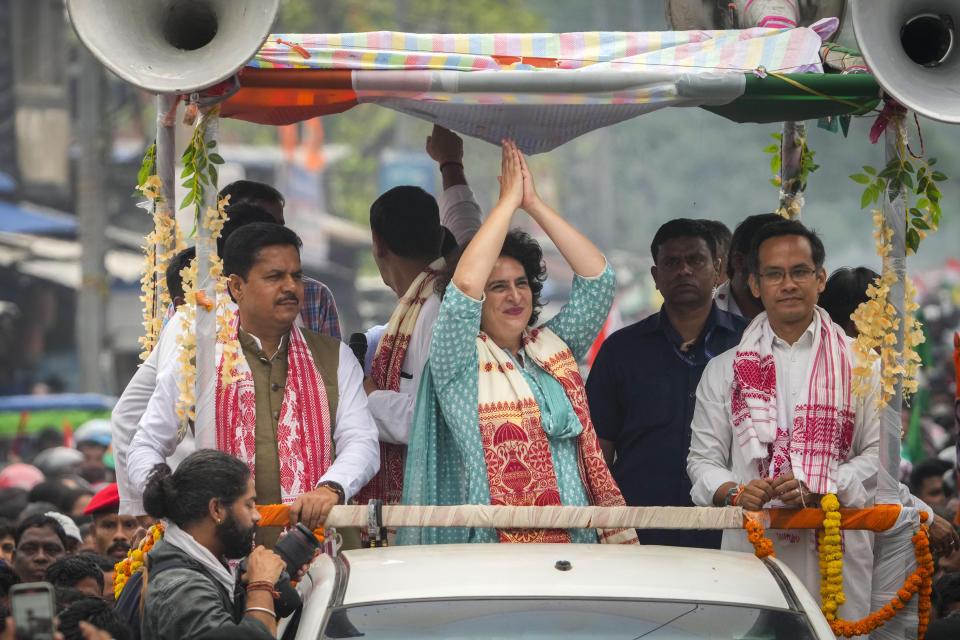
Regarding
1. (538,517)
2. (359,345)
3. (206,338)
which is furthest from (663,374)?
(206,338)

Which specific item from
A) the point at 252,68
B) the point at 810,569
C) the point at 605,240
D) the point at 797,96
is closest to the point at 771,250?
the point at 797,96

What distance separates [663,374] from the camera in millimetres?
6125

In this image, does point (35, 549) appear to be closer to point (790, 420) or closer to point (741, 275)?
point (741, 275)

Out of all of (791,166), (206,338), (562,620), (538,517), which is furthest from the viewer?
(791,166)

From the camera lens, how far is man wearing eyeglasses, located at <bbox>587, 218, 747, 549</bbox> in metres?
5.99

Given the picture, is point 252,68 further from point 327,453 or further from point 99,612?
point 99,612

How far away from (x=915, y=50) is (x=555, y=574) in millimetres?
2245

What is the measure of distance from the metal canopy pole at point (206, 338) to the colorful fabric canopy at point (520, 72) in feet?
1.14

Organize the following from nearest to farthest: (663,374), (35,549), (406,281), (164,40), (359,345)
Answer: (164,40)
(663,374)
(406,281)
(359,345)
(35,549)

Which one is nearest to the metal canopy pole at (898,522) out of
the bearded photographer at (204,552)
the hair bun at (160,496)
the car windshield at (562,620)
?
the car windshield at (562,620)

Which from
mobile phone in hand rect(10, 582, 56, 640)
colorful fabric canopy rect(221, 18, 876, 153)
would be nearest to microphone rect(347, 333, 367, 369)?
colorful fabric canopy rect(221, 18, 876, 153)

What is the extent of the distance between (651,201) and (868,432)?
1426 inches

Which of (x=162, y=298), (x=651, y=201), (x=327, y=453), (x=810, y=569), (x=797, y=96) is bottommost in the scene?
(x=810, y=569)

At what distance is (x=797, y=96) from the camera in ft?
16.8
